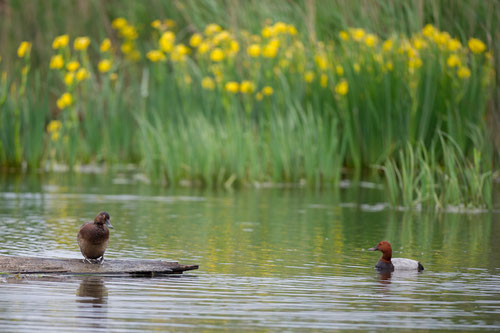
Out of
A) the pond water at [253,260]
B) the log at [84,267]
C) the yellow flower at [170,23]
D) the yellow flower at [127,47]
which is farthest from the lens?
the yellow flower at [127,47]

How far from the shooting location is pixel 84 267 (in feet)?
26.6

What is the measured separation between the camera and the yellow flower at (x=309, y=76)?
694 inches

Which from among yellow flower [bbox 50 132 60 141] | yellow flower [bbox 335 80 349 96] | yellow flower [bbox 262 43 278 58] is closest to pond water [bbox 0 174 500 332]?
yellow flower [bbox 335 80 349 96]

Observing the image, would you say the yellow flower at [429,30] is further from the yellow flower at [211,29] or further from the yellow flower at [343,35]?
the yellow flower at [211,29]

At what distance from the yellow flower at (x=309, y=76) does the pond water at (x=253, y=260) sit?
2.46 meters

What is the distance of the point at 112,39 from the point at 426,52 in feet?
29.3

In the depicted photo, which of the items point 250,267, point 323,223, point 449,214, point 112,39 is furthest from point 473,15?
point 112,39

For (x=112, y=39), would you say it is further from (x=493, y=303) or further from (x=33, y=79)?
(x=493, y=303)

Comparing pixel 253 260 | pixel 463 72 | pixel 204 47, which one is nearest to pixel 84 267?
pixel 253 260

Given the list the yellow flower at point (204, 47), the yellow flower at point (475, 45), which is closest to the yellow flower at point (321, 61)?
the yellow flower at point (204, 47)

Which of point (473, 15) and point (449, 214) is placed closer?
point (449, 214)

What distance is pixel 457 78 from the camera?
17156mm

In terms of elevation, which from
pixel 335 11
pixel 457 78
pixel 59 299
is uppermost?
pixel 335 11

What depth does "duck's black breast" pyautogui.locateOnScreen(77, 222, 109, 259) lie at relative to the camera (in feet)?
26.3
